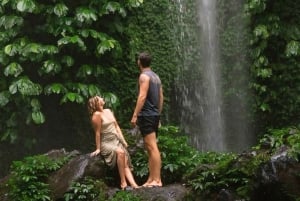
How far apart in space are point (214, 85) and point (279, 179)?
Answer: 5651 millimetres

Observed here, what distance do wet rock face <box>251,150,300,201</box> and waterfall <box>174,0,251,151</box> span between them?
5.15m

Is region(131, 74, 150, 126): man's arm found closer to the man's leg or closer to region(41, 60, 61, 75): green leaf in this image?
the man's leg

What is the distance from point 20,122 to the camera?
10141 mm

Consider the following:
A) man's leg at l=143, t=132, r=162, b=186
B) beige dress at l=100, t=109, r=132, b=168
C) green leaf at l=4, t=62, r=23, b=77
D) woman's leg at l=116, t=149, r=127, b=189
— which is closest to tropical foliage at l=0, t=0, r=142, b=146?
green leaf at l=4, t=62, r=23, b=77

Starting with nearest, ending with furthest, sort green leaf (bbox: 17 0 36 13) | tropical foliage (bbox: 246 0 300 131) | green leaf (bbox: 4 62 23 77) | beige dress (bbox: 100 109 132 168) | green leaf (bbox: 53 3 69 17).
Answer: beige dress (bbox: 100 109 132 168)
green leaf (bbox: 17 0 36 13)
green leaf (bbox: 4 62 23 77)
green leaf (bbox: 53 3 69 17)
tropical foliage (bbox: 246 0 300 131)

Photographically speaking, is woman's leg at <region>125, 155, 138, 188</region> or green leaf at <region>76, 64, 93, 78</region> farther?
green leaf at <region>76, 64, 93, 78</region>

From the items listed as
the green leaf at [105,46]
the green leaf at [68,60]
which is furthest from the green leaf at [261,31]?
the green leaf at [68,60]

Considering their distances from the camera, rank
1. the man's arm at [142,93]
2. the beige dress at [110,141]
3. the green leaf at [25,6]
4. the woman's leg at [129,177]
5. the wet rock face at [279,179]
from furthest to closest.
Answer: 1. the green leaf at [25,6]
2. the beige dress at [110,141]
3. the woman's leg at [129,177]
4. the man's arm at [142,93]
5. the wet rock face at [279,179]

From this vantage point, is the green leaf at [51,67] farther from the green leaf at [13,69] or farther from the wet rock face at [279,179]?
the wet rock face at [279,179]

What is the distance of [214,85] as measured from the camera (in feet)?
37.4

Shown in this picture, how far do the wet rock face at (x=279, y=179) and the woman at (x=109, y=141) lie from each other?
2049mm

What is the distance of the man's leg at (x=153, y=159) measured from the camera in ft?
23.9

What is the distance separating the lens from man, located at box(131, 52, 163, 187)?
726cm

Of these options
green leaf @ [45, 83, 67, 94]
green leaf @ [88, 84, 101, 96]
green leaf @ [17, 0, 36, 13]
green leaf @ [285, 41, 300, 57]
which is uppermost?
green leaf @ [17, 0, 36, 13]
